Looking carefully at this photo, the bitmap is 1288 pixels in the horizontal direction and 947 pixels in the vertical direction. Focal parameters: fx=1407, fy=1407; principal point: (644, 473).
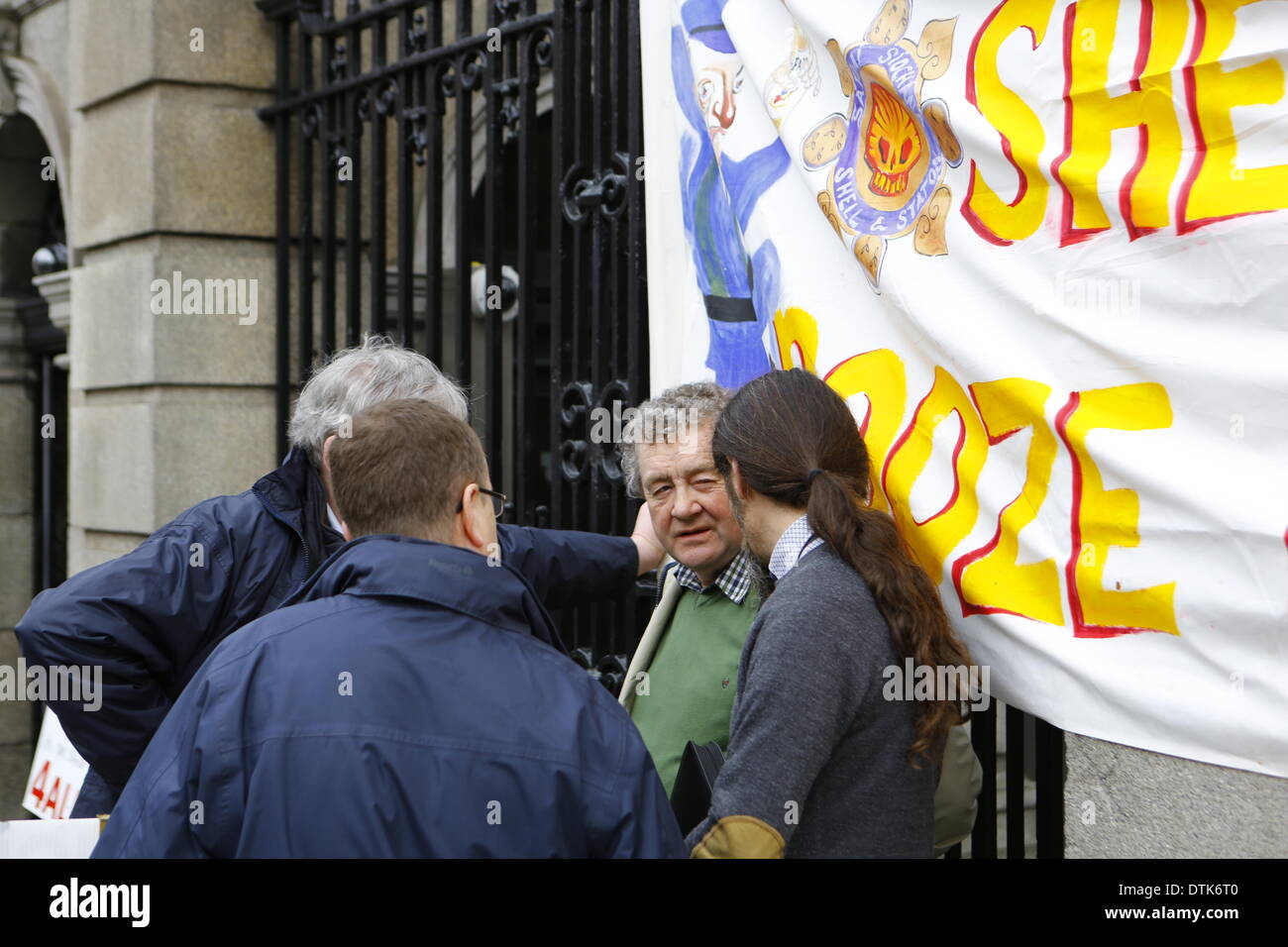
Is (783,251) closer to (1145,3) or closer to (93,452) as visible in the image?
(1145,3)

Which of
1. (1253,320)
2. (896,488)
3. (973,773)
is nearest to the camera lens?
(1253,320)

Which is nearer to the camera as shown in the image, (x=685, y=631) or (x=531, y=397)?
(x=685, y=631)

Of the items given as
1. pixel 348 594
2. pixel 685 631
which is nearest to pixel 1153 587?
pixel 685 631

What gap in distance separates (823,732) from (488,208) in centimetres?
270

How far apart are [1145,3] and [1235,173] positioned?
1.19 feet

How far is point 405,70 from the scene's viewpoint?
4.80 m

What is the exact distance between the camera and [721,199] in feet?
10.8

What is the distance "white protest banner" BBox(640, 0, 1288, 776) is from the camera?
2.27m

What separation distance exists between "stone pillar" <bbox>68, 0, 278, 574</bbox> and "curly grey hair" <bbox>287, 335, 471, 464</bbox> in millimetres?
2592

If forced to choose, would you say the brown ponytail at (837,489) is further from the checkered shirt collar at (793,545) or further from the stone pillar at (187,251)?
the stone pillar at (187,251)

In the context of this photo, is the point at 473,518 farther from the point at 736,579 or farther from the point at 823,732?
the point at 736,579

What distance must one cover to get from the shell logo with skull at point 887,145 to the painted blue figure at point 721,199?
0.19 m

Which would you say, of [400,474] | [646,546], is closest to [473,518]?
[400,474]

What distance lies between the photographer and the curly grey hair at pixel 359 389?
3.02 metres
